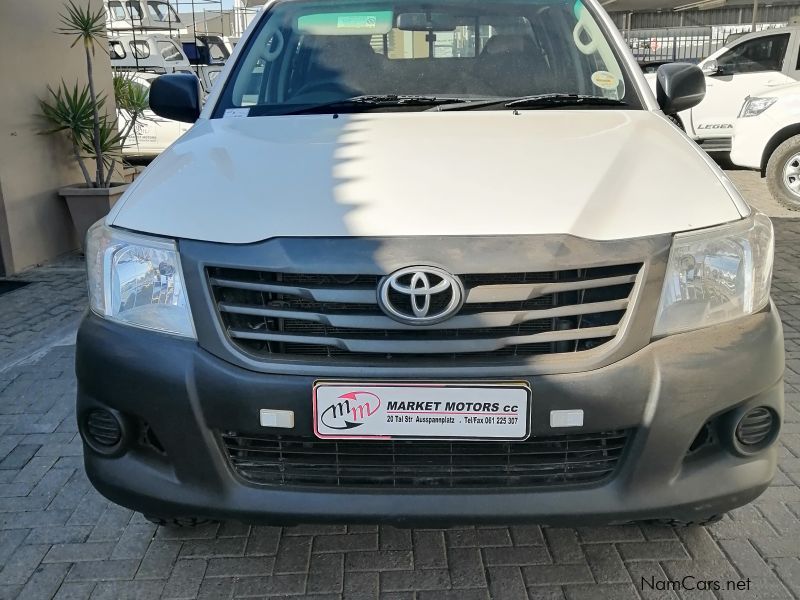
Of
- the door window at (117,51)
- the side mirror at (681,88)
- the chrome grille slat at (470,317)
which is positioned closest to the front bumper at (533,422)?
the chrome grille slat at (470,317)

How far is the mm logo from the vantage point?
1.97m

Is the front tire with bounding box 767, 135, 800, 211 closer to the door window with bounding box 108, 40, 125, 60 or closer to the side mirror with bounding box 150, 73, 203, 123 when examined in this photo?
the side mirror with bounding box 150, 73, 203, 123

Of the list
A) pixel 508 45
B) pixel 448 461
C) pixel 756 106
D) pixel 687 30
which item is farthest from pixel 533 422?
pixel 687 30

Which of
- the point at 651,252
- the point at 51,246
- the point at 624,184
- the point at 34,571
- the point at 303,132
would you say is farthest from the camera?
the point at 51,246

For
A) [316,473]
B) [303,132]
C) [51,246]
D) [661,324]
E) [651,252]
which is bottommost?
[51,246]

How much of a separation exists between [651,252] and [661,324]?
0.19 metres

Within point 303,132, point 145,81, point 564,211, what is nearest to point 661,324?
point 564,211

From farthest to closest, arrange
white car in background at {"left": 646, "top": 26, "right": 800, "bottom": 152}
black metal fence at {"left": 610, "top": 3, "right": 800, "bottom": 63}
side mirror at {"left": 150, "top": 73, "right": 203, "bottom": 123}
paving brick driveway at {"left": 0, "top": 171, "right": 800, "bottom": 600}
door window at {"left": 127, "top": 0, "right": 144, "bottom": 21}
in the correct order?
black metal fence at {"left": 610, "top": 3, "right": 800, "bottom": 63}, door window at {"left": 127, "top": 0, "right": 144, "bottom": 21}, white car in background at {"left": 646, "top": 26, "right": 800, "bottom": 152}, side mirror at {"left": 150, "top": 73, "right": 203, "bottom": 123}, paving brick driveway at {"left": 0, "top": 171, "right": 800, "bottom": 600}

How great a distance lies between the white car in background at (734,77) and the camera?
1109 centimetres

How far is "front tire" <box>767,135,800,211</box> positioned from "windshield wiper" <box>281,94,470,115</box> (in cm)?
696

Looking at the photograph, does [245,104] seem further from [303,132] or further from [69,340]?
[69,340]

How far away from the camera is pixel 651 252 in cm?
201

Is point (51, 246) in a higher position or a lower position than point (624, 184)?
lower

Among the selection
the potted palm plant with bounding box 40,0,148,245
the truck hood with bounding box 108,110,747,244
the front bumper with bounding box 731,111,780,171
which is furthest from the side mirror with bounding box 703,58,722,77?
the truck hood with bounding box 108,110,747,244
